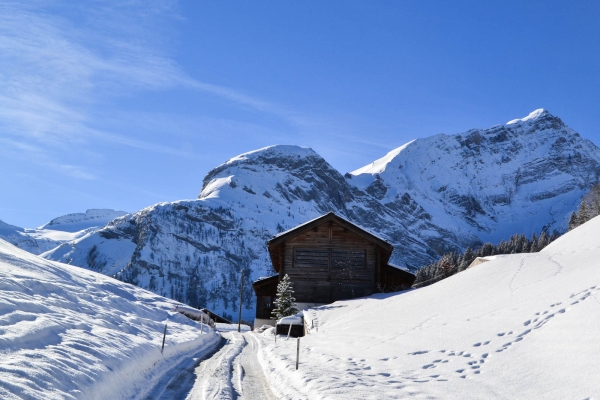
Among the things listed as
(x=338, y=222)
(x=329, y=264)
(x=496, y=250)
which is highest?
(x=496, y=250)

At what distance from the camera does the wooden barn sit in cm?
3291

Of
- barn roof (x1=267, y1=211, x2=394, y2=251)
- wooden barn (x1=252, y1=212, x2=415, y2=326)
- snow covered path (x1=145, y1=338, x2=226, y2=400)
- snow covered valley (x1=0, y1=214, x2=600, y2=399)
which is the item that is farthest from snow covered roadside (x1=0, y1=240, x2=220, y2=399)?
barn roof (x1=267, y1=211, x2=394, y2=251)

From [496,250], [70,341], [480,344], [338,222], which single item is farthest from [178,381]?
[496,250]

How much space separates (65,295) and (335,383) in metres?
9.67

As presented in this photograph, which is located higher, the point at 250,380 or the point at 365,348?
the point at 365,348

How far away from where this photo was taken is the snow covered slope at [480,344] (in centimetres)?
888

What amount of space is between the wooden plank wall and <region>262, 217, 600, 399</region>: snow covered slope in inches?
540

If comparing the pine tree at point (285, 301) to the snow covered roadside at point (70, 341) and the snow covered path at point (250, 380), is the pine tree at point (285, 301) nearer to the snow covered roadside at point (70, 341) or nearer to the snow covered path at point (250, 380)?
the snow covered roadside at point (70, 341)

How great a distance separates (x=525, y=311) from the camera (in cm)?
1217

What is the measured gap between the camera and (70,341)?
1074 centimetres

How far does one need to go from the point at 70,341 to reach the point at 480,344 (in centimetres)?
891

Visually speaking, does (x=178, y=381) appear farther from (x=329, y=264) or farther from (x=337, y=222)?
(x=337, y=222)

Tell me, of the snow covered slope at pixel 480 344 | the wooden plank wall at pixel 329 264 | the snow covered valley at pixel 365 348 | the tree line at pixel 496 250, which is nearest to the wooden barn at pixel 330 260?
the wooden plank wall at pixel 329 264

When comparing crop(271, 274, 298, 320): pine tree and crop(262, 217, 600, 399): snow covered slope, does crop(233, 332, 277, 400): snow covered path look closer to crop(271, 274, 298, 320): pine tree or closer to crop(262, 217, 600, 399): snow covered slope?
crop(262, 217, 600, 399): snow covered slope
